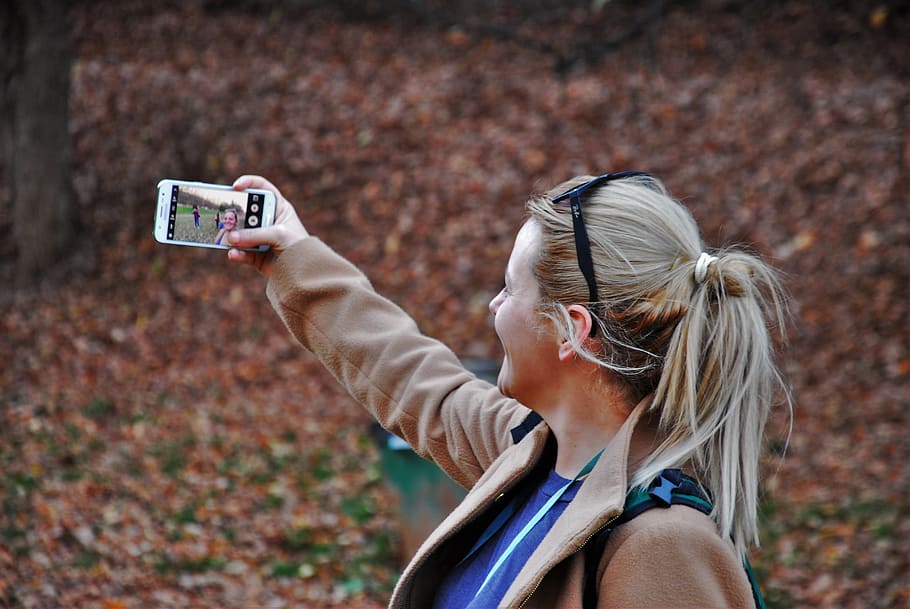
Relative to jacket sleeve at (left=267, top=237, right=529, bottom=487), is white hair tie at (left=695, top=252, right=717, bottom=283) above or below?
above

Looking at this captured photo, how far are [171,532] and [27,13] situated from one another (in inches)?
219

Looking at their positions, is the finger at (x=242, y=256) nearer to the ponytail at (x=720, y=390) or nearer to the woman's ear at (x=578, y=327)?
the woman's ear at (x=578, y=327)

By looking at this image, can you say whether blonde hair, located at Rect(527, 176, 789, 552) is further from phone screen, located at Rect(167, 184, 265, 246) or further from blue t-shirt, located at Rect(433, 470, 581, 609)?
phone screen, located at Rect(167, 184, 265, 246)

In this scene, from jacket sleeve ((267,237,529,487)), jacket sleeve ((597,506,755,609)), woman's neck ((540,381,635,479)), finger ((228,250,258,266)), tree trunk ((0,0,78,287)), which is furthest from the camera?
tree trunk ((0,0,78,287))

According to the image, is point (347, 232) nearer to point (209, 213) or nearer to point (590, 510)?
point (209, 213)

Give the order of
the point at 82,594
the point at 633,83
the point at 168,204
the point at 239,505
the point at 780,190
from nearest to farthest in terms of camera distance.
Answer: the point at 168,204 < the point at 82,594 < the point at 239,505 < the point at 780,190 < the point at 633,83

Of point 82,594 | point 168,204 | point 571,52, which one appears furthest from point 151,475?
point 571,52

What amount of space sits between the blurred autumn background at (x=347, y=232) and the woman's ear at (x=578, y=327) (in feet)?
11.8

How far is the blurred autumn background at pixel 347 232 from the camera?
5.54 metres


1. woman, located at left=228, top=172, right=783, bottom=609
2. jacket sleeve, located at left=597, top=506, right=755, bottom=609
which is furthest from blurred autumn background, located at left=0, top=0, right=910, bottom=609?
jacket sleeve, located at left=597, top=506, right=755, bottom=609

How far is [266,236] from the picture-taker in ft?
7.59

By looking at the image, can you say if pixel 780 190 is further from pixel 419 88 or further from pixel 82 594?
pixel 82 594

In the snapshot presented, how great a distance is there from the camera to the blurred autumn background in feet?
18.2

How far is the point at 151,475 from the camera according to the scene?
6273mm
